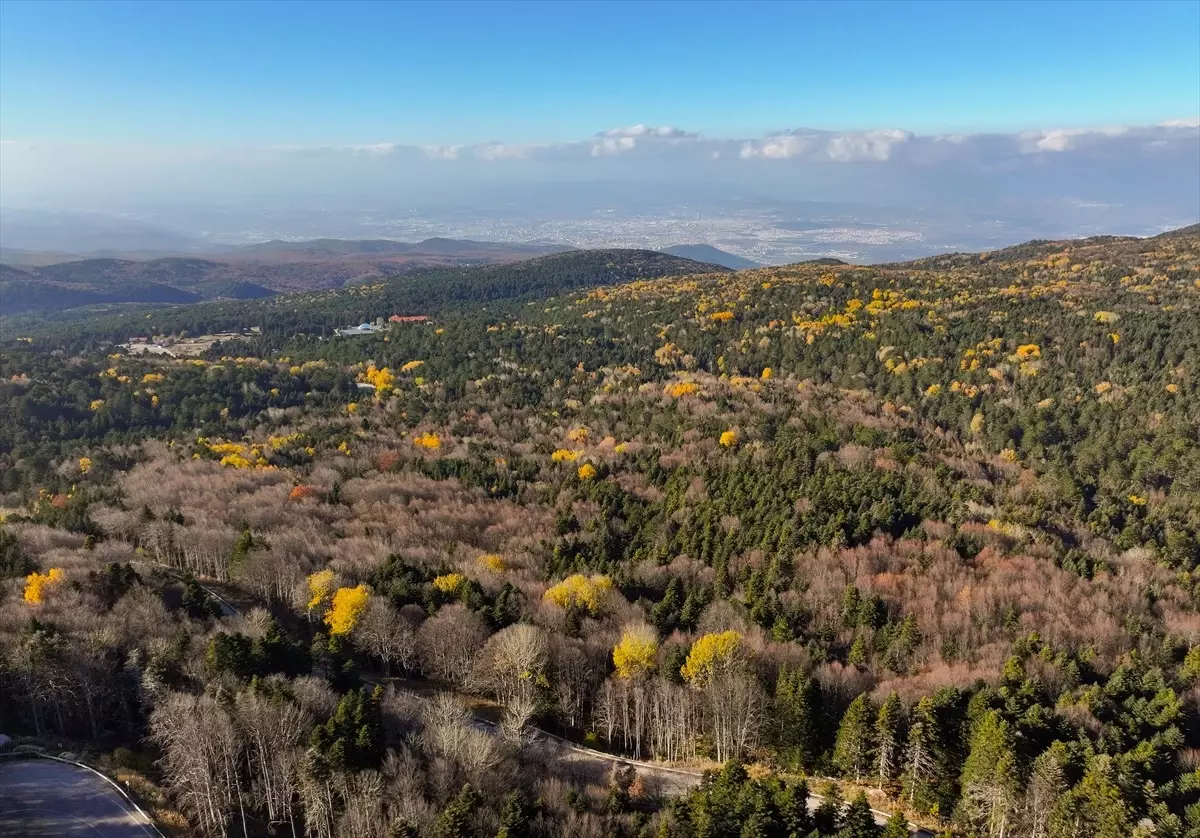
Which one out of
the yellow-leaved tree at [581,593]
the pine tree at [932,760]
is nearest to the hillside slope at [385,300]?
the yellow-leaved tree at [581,593]

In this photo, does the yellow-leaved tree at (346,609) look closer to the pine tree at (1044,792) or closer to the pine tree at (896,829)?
the pine tree at (896,829)

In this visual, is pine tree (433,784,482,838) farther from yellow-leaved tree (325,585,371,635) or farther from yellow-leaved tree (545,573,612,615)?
yellow-leaved tree (545,573,612,615)

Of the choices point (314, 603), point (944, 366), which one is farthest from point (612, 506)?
point (944, 366)

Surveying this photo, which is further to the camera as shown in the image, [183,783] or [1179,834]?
[183,783]

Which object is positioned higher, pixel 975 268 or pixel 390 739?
pixel 975 268

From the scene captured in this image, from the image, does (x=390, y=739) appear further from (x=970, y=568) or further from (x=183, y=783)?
(x=970, y=568)

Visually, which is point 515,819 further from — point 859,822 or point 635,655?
point 635,655
